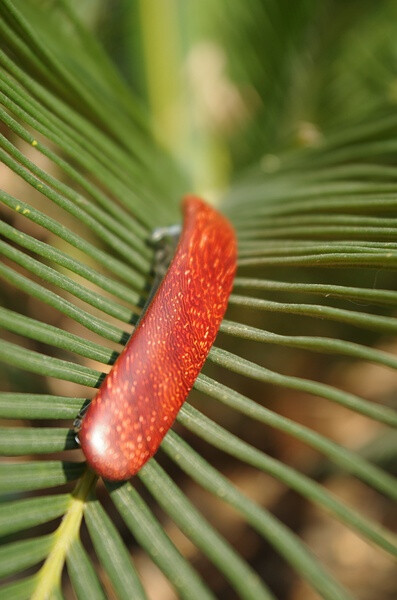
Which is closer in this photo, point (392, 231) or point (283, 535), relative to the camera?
point (283, 535)

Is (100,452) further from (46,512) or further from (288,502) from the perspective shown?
(288,502)

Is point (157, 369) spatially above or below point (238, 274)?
below

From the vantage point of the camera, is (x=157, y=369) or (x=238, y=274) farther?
(x=238, y=274)

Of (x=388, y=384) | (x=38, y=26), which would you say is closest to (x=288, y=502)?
(x=388, y=384)

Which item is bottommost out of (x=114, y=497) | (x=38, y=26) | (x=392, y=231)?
(x=114, y=497)
